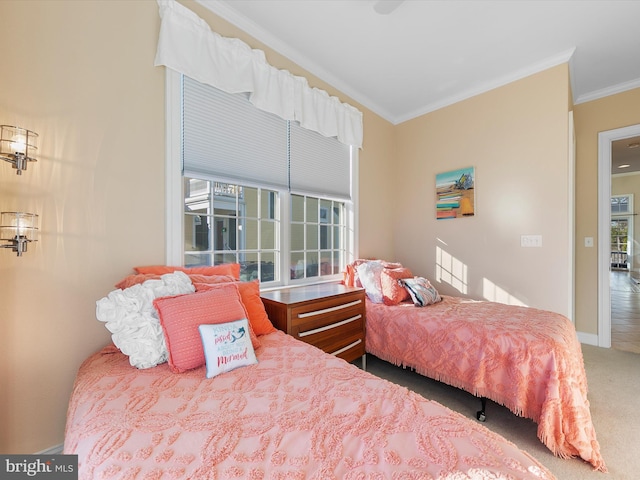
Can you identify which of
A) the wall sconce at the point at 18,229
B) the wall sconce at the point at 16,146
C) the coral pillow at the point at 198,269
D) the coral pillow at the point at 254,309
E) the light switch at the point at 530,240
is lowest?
the coral pillow at the point at 254,309

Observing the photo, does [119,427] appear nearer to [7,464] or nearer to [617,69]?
[7,464]

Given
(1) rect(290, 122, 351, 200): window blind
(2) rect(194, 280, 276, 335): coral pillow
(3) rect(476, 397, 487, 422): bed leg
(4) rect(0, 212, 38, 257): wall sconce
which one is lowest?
(3) rect(476, 397, 487, 422): bed leg

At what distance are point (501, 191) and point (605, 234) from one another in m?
1.29

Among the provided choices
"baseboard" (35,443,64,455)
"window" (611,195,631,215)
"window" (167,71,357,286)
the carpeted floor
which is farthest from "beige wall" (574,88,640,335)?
"window" (611,195,631,215)

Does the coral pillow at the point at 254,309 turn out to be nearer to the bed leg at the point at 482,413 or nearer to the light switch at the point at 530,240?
the bed leg at the point at 482,413

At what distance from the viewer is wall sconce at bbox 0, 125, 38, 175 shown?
4.17ft

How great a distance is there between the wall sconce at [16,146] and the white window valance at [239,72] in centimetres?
87

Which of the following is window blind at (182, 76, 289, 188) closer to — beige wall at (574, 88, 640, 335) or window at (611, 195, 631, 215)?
beige wall at (574, 88, 640, 335)

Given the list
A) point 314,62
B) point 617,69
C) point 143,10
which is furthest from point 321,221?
point 617,69

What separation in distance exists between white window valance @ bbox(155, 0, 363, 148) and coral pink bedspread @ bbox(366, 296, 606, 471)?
197 centimetres

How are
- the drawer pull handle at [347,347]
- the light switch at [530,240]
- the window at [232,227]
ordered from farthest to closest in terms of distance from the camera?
the light switch at [530,240]
the drawer pull handle at [347,347]
the window at [232,227]

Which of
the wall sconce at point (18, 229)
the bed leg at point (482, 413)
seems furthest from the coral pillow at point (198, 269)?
the bed leg at point (482, 413)

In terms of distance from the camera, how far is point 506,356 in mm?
1746

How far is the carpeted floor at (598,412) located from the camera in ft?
4.87
